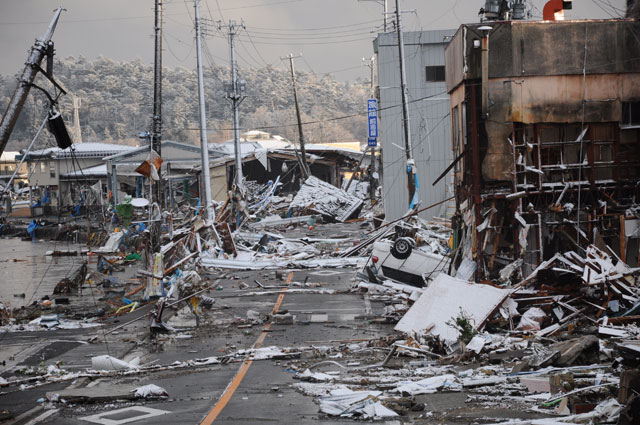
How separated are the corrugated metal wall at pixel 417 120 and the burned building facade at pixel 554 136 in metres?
22.7

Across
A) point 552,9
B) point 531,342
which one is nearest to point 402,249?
point 552,9

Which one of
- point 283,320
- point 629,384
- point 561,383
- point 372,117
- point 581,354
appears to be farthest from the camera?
point 372,117

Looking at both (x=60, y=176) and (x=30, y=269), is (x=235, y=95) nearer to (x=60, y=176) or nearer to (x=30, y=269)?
(x=30, y=269)

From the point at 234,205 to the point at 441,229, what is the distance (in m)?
11.1

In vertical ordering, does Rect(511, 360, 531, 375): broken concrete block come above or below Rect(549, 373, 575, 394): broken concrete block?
below

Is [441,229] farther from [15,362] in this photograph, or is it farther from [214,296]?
[15,362]

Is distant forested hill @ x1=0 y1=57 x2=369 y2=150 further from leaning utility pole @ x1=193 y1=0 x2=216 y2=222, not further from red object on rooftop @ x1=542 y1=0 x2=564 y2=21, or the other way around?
red object on rooftop @ x1=542 y1=0 x2=564 y2=21

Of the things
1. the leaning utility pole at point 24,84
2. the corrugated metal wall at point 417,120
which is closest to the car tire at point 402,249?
the leaning utility pole at point 24,84

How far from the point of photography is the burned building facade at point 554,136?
17953 mm

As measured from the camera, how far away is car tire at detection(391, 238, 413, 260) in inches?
862

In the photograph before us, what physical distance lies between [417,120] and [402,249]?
69.0ft

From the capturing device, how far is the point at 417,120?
41812 millimetres

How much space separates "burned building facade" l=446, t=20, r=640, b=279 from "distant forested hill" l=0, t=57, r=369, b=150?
94730mm

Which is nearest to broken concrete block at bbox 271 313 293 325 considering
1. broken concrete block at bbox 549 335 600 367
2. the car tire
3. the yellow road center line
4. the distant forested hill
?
the yellow road center line
